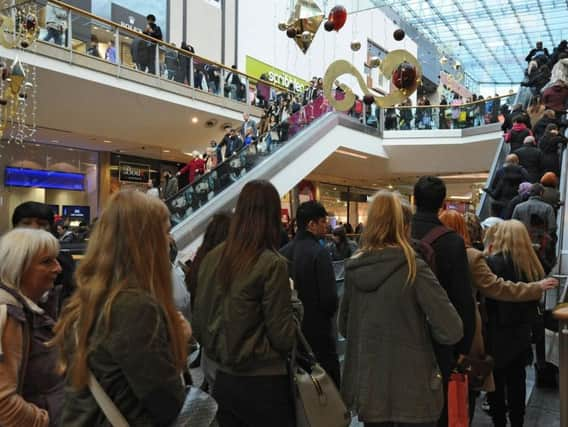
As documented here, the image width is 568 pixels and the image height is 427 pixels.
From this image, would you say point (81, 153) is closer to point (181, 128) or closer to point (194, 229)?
point (181, 128)

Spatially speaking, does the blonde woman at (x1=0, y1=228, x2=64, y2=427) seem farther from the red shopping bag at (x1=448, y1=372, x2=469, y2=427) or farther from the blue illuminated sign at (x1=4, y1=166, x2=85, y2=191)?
the blue illuminated sign at (x1=4, y1=166, x2=85, y2=191)

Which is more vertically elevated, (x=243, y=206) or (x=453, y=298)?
(x=243, y=206)

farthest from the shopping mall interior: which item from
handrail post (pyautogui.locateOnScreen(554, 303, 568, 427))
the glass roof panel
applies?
the glass roof panel

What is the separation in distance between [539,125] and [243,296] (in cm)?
755

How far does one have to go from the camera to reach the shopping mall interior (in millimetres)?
3008

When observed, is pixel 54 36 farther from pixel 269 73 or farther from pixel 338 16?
pixel 269 73

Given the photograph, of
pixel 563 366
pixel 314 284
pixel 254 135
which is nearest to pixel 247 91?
A: pixel 254 135

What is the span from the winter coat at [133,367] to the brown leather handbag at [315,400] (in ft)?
2.31

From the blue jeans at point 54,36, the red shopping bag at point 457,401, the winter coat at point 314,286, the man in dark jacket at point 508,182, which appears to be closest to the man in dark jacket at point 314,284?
the winter coat at point 314,286

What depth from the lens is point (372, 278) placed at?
2.13 m

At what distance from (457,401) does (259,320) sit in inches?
41.3

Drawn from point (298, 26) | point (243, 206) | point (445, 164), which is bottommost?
point (243, 206)

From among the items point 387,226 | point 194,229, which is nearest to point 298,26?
point 194,229

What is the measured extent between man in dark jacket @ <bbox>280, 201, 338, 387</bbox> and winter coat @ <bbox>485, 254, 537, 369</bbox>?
915 millimetres
